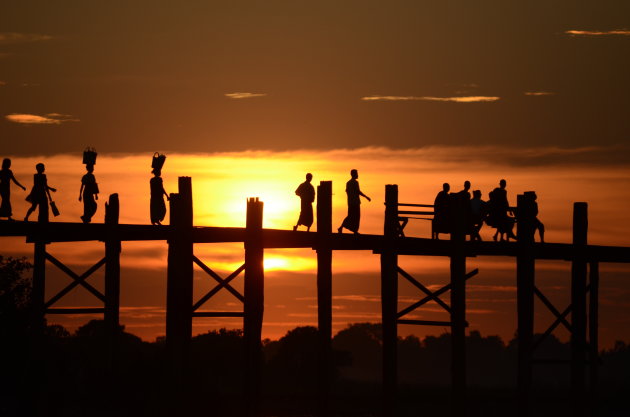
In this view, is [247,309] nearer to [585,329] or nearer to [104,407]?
[104,407]

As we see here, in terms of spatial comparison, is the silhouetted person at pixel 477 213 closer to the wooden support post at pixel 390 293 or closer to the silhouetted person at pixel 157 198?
the wooden support post at pixel 390 293

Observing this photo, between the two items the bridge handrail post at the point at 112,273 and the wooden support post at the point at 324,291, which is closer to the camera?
the wooden support post at the point at 324,291

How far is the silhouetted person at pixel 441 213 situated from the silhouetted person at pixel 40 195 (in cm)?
780

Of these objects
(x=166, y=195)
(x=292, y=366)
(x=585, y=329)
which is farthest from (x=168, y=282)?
(x=292, y=366)

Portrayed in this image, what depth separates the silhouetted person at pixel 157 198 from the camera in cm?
2570

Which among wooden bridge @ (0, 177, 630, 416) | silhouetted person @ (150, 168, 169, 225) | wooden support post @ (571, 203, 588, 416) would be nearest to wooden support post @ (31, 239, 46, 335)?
wooden bridge @ (0, 177, 630, 416)

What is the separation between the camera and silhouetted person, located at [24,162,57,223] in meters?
25.4

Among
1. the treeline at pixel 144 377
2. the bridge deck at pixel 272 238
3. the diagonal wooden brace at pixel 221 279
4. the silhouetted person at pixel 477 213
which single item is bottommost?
the treeline at pixel 144 377

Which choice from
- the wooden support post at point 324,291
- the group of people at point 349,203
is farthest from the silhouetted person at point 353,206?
the wooden support post at point 324,291

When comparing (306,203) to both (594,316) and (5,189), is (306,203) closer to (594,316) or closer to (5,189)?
(5,189)

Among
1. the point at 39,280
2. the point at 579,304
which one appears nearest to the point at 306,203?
the point at 39,280

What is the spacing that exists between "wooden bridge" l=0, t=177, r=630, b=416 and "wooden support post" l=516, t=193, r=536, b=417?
0.07 ft

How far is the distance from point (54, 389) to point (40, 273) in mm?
2545

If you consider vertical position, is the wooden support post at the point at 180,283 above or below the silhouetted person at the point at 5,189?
below
